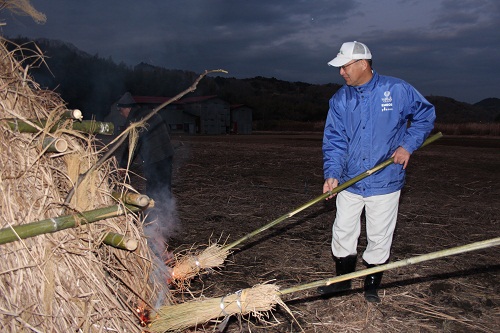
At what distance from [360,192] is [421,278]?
60.4 inches

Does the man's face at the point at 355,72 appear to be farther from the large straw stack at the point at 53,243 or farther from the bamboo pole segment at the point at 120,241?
the bamboo pole segment at the point at 120,241

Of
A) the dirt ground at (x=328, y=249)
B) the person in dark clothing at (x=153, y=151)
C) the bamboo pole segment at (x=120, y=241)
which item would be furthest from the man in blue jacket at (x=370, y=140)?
the person in dark clothing at (x=153, y=151)

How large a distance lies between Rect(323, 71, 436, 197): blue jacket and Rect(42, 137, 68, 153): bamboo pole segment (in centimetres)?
264

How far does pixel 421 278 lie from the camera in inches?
192

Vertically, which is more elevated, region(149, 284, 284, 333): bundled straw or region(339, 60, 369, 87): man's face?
region(339, 60, 369, 87): man's face

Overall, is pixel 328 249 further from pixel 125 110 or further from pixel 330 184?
pixel 125 110

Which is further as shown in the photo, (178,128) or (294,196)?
(178,128)

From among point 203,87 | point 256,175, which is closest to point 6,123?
point 256,175

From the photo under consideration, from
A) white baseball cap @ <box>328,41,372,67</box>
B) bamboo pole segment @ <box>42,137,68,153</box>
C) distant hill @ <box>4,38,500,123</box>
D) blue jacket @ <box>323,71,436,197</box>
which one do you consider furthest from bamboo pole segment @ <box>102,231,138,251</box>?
distant hill @ <box>4,38,500,123</box>

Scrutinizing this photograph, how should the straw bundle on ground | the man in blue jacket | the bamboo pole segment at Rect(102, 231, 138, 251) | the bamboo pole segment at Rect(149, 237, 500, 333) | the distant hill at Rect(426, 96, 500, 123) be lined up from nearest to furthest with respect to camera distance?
1. the bamboo pole segment at Rect(102, 231, 138, 251)
2. the bamboo pole segment at Rect(149, 237, 500, 333)
3. the straw bundle on ground
4. the man in blue jacket
5. the distant hill at Rect(426, 96, 500, 123)

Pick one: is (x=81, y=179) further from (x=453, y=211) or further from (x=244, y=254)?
(x=453, y=211)

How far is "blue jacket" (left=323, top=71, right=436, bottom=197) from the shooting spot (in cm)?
410

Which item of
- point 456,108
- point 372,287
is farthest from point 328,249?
point 456,108

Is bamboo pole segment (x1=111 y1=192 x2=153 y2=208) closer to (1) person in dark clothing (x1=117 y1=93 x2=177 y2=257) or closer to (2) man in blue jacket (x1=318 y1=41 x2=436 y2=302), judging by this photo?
(2) man in blue jacket (x1=318 y1=41 x2=436 y2=302)
